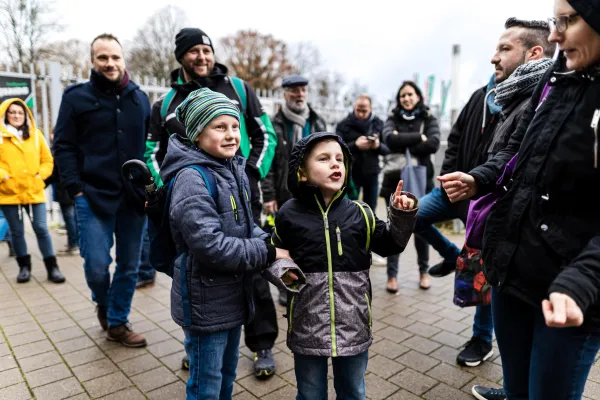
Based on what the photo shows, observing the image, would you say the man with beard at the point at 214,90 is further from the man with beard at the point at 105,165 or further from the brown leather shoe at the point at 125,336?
the brown leather shoe at the point at 125,336

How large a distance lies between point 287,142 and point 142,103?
57.4 inches

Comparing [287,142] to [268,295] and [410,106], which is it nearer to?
[410,106]

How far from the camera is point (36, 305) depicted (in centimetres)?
442

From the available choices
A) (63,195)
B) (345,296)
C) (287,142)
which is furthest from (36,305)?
(345,296)

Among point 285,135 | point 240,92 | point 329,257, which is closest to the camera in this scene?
point 329,257

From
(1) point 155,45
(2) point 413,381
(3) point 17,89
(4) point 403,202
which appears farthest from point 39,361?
(1) point 155,45

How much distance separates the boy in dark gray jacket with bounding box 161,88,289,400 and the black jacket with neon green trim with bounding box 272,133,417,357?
0.17 meters

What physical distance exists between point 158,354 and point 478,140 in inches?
108

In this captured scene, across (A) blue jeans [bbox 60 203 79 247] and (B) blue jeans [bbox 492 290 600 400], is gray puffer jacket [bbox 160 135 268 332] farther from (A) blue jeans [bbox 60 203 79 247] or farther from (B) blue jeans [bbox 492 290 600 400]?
(A) blue jeans [bbox 60 203 79 247]

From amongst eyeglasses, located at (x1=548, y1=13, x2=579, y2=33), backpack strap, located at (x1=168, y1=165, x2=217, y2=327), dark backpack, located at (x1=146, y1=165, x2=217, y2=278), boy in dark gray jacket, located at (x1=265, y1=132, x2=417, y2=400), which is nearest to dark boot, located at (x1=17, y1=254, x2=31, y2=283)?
dark backpack, located at (x1=146, y1=165, x2=217, y2=278)

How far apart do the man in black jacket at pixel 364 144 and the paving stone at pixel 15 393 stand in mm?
3751

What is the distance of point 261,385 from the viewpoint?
9.72 feet

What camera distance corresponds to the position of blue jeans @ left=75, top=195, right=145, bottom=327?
132 inches

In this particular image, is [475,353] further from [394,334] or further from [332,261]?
[332,261]
